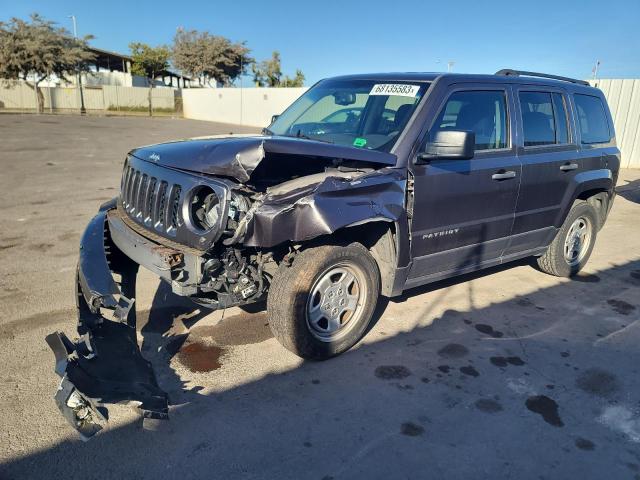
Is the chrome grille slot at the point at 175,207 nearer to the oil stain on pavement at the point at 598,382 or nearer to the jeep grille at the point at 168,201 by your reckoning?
the jeep grille at the point at 168,201

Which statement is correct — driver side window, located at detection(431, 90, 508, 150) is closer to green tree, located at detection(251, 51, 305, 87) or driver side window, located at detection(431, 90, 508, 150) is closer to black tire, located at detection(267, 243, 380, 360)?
black tire, located at detection(267, 243, 380, 360)

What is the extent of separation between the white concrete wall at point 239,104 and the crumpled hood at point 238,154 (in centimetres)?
2697

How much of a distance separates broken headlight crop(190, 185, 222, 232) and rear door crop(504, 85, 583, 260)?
2867 millimetres

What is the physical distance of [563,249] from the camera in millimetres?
5582

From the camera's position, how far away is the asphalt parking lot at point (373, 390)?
270 cm

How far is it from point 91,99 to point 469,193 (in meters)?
47.3

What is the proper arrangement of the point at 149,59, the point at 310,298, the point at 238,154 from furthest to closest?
the point at 149,59 < the point at 310,298 < the point at 238,154

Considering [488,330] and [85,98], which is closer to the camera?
[488,330]

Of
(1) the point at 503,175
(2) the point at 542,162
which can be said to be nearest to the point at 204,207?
(1) the point at 503,175

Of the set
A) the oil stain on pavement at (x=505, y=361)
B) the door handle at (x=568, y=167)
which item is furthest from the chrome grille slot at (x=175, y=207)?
the door handle at (x=568, y=167)

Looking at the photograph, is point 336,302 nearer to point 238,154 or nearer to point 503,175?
point 238,154

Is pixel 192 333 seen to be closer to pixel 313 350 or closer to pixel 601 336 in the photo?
pixel 313 350

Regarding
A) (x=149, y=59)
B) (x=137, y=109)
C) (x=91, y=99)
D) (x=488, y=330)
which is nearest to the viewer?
(x=488, y=330)

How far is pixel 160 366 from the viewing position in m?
3.53
